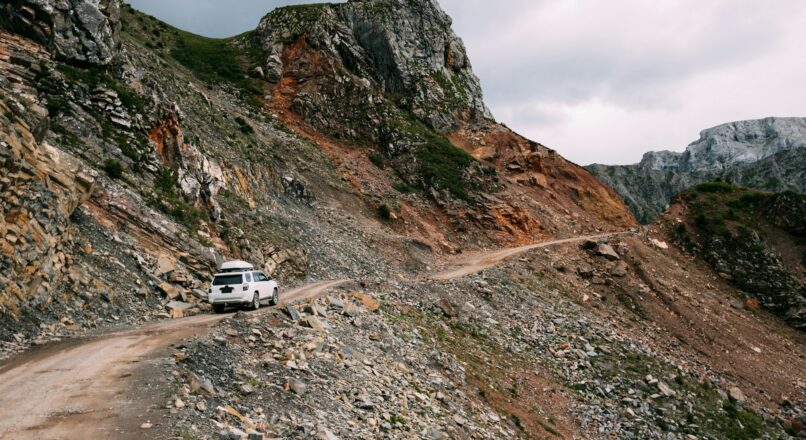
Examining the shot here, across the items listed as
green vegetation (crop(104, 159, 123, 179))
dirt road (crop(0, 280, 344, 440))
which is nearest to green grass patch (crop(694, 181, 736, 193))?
green vegetation (crop(104, 159, 123, 179))

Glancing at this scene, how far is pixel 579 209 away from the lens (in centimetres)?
6250

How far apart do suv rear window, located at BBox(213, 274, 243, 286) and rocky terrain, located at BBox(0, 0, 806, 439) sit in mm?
1435

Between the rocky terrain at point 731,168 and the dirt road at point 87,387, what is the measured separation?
368 feet

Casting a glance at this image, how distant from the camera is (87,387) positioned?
34.2ft

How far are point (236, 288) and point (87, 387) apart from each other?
10.3 m

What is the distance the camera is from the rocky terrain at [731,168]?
396 feet

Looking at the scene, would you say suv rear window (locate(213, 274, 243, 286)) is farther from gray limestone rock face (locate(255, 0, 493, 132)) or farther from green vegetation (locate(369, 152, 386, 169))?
gray limestone rock face (locate(255, 0, 493, 132))

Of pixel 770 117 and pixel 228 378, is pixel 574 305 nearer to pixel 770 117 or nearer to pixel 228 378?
pixel 228 378

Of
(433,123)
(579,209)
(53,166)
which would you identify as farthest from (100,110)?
(579,209)

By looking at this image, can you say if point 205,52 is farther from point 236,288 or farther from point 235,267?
point 236,288

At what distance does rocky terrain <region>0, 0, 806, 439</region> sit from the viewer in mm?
12320

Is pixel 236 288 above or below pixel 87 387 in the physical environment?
above

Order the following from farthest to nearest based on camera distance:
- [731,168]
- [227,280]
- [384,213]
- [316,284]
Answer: [731,168] → [384,213] → [316,284] → [227,280]

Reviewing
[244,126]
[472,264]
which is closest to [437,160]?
[472,264]
